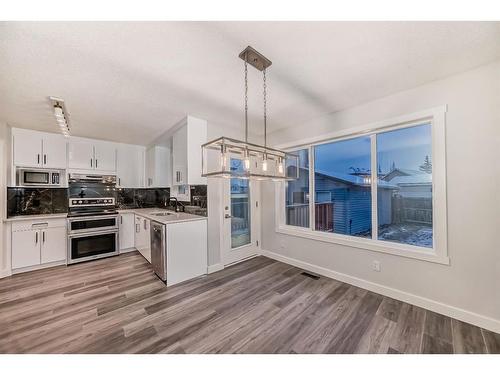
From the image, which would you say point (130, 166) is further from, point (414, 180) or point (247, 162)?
point (414, 180)

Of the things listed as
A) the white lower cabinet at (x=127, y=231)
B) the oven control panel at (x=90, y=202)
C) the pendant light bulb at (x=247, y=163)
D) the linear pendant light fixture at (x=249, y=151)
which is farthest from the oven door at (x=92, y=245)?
the pendant light bulb at (x=247, y=163)

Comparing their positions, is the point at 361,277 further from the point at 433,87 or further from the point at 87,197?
the point at 87,197

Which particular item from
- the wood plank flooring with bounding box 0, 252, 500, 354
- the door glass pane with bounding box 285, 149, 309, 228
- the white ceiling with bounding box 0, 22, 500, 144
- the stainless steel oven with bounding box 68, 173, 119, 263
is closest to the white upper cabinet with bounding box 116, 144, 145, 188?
the stainless steel oven with bounding box 68, 173, 119, 263

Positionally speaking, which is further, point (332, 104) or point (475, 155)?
point (332, 104)

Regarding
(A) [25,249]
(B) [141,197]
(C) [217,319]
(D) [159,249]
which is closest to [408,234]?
(C) [217,319]

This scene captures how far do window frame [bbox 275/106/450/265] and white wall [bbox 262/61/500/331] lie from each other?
56 millimetres

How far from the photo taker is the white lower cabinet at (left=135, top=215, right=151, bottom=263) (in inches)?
138

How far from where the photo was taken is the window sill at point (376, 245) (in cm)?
221

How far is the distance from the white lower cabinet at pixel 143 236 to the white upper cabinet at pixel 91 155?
1.38 metres

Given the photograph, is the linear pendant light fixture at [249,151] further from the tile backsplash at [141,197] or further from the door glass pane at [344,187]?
the tile backsplash at [141,197]

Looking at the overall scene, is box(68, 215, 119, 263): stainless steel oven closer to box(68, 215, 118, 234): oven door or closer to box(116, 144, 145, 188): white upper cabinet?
box(68, 215, 118, 234): oven door
